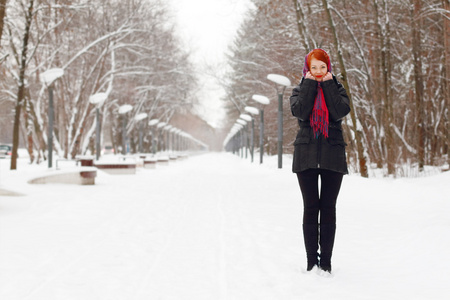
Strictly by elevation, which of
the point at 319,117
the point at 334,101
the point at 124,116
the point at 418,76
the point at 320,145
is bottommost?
the point at 320,145

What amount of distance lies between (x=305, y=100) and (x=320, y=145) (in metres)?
0.40

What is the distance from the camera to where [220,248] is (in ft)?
18.7

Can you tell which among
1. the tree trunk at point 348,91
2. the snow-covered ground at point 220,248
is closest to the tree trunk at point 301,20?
the tree trunk at point 348,91

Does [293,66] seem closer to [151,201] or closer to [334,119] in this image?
[151,201]

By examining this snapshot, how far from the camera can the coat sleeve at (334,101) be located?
4.15m

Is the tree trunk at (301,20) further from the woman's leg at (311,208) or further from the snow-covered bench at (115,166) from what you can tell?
the woman's leg at (311,208)

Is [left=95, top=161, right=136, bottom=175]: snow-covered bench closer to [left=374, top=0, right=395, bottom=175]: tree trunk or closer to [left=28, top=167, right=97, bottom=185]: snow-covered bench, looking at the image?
[left=28, top=167, right=97, bottom=185]: snow-covered bench

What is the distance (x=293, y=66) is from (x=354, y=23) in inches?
121

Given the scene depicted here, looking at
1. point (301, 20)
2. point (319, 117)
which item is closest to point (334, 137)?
point (319, 117)

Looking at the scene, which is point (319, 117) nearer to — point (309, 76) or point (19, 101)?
point (309, 76)

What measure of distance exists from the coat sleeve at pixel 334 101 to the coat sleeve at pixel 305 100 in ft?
0.34

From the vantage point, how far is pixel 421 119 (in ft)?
50.9

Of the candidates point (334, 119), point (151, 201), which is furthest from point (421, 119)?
point (334, 119)

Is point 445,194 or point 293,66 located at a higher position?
point 293,66
